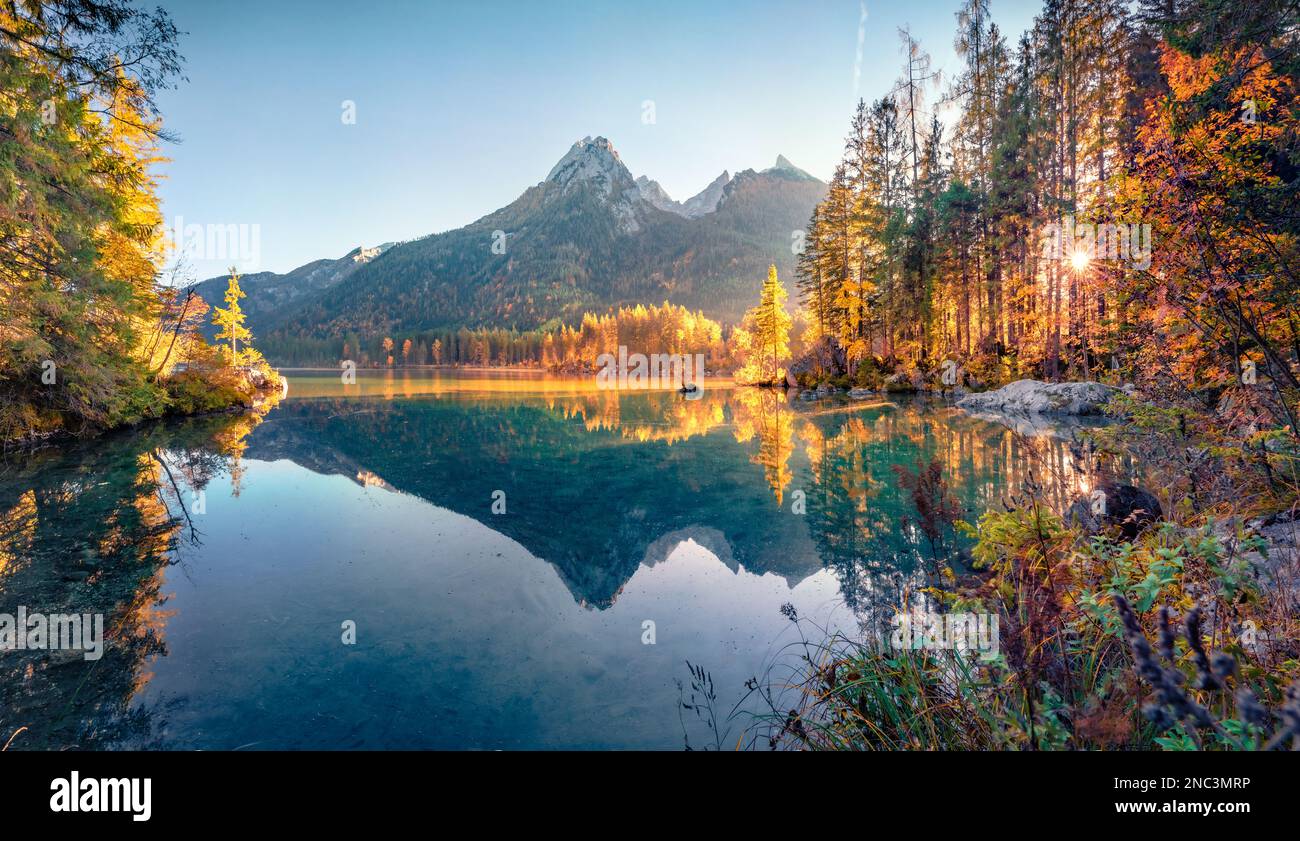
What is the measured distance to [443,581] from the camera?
7434 millimetres

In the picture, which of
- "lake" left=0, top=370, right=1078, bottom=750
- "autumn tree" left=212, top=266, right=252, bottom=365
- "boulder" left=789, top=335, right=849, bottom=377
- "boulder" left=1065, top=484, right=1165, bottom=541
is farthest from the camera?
"autumn tree" left=212, top=266, right=252, bottom=365

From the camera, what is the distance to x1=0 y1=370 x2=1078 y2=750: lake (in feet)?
14.3

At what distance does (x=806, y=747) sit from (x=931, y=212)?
37.8 meters

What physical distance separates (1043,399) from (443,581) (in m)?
25.3

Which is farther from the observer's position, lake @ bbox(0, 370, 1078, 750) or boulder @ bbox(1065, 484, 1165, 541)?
boulder @ bbox(1065, 484, 1165, 541)

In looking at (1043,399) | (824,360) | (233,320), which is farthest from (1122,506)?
(233,320)

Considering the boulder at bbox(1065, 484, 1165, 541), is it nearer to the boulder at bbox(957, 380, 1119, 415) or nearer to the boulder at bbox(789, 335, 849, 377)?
the boulder at bbox(957, 380, 1119, 415)

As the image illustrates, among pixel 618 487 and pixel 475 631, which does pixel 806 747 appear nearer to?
pixel 475 631

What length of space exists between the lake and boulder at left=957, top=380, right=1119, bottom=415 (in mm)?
7533

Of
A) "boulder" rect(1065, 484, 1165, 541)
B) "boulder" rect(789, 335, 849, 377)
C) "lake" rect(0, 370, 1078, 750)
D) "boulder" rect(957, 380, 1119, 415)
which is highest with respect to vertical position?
"boulder" rect(789, 335, 849, 377)

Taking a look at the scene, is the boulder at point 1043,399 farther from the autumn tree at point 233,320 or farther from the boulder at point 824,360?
the autumn tree at point 233,320

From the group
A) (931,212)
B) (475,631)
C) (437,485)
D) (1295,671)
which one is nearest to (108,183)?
(437,485)

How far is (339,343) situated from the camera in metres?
163

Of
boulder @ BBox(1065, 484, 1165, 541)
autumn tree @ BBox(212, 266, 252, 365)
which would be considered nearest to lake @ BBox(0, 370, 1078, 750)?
boulder @ BBox(1065, 484, 1165, 541)
